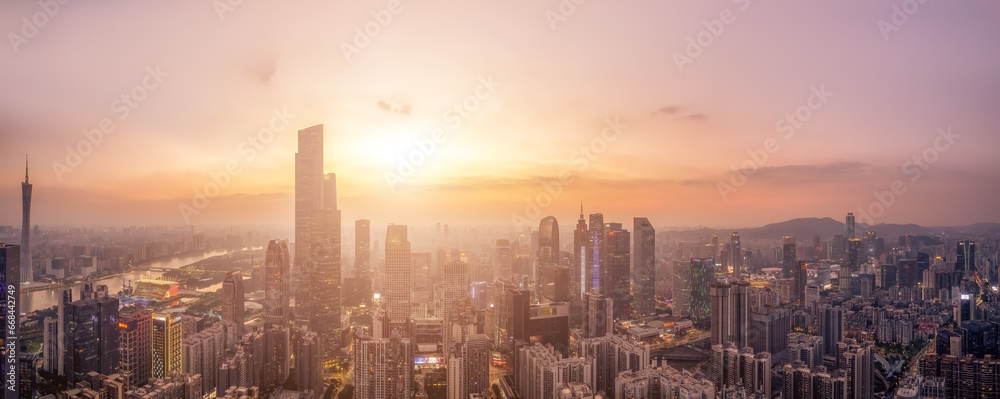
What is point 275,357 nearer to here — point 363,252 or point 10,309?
point 10,309

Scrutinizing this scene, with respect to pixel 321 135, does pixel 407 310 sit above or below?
below

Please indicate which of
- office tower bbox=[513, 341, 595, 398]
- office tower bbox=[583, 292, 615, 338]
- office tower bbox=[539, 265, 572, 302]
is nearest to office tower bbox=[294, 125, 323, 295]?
office tower bbox=[539, 265, 572, 302]

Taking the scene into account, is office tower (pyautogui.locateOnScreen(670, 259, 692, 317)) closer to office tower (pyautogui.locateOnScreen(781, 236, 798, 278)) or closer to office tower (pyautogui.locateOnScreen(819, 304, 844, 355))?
office tower (pyautogui.locateOnScreen(781, 236, 798, 278))

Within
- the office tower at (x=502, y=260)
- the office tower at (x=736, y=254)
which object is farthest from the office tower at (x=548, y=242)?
the office tower at (x=736, y=254)

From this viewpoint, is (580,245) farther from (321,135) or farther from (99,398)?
(99,398)

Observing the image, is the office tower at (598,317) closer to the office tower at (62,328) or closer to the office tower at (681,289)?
the office tower at (681,289)

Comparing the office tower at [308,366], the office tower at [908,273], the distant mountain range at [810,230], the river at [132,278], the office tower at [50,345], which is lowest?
the office tower at [308,366]

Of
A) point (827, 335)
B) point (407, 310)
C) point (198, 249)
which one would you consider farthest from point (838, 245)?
point (198, 249)

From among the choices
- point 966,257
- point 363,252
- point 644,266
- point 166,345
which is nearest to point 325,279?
point 363,252
